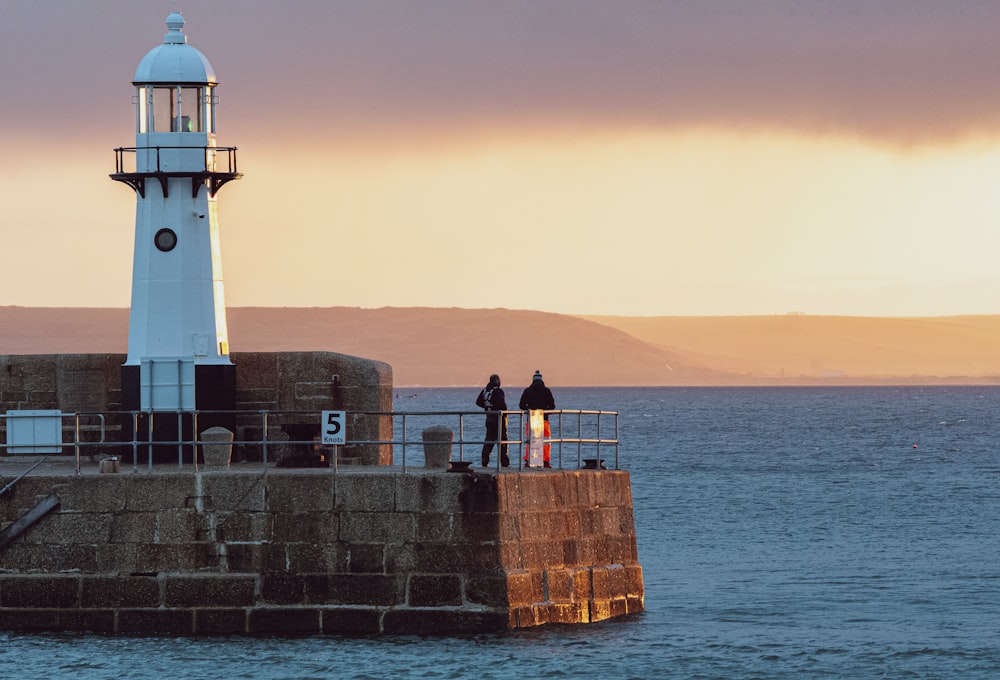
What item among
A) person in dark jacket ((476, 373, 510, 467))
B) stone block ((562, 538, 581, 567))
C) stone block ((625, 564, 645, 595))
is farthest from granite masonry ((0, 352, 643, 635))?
stone block ((625, 564, 645, 595))

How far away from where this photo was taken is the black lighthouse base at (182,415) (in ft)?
88.6

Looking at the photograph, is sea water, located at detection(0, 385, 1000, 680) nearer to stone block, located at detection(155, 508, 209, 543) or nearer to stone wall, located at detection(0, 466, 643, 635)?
stone wall, located at detection(0, 466, 643, 635)

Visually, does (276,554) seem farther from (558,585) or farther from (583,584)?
(583,584)

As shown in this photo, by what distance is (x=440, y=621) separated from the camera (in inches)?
896

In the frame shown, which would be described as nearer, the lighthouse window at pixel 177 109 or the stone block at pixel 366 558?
the stone block at pixel 366 558

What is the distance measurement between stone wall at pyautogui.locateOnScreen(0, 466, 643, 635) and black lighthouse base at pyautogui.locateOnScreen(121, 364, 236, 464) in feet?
11.8

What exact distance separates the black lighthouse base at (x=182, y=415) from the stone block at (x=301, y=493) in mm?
4116

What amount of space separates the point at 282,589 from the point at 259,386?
18.3 feet

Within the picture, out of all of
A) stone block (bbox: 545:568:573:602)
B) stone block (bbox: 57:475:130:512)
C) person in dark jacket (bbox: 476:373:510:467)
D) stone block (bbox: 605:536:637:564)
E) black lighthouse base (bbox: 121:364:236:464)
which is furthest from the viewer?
black lighthouse base (bbox: 121:364:236:464)

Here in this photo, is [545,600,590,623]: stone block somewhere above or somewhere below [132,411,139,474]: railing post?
below

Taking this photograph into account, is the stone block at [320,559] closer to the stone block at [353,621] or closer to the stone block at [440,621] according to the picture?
the stone block at [353,621]

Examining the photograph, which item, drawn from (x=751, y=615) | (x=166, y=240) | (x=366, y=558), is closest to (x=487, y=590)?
(x=366, y=558)

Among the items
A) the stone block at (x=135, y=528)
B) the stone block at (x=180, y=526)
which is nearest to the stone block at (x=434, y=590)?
the stone block at (x=180, y=526)

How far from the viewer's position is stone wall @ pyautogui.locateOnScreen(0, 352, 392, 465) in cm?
2755
